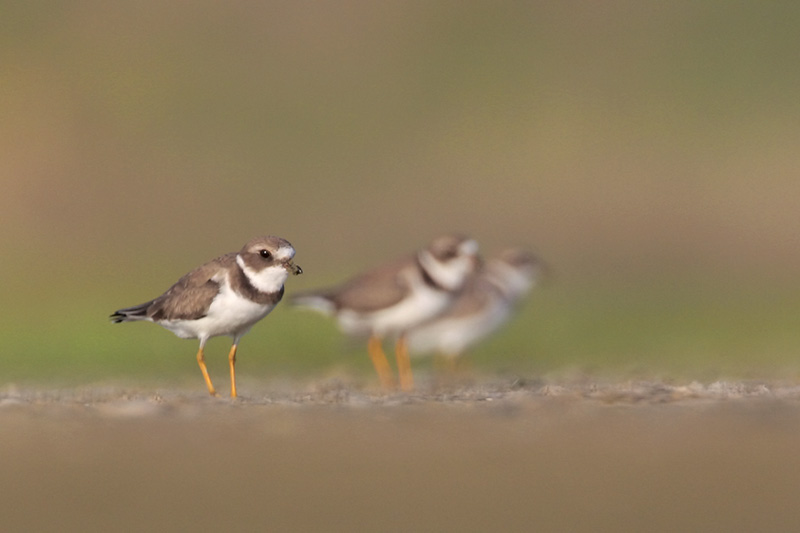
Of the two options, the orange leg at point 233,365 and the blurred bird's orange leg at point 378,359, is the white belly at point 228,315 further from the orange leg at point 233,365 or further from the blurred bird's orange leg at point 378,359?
the blurred bird's orange leg at point 378,359

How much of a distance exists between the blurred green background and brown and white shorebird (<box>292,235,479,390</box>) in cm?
577

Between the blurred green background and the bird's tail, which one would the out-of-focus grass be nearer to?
the blurred green background

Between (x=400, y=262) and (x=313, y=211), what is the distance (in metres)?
28.0

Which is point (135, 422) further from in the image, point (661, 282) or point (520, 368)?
point (661, 282)

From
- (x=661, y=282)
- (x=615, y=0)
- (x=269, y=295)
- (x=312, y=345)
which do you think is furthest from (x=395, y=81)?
(x=269, y=295)

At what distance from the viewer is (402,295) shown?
1597 cm

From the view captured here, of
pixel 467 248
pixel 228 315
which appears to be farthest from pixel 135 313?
pixel 467 248

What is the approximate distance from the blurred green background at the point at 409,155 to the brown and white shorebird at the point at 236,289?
334 inches

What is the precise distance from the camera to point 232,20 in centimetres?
5653

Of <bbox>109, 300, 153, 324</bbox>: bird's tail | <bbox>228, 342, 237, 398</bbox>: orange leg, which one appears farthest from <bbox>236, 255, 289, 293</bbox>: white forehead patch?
<bbox>109, 300, 153, 324</bbox>: bird's tail

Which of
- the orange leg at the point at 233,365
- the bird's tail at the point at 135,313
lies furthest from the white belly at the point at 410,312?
the bird's tail at the point at 135,313

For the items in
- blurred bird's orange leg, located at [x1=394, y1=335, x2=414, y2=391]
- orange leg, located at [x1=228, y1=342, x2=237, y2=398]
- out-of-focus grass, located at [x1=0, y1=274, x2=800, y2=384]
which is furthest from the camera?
out-of-focus grass, located at [x1=0, y1=274, x2=800, y2=384]

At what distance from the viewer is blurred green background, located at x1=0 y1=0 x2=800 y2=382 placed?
29.8 m

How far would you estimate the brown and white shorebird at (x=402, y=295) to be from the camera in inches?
630
